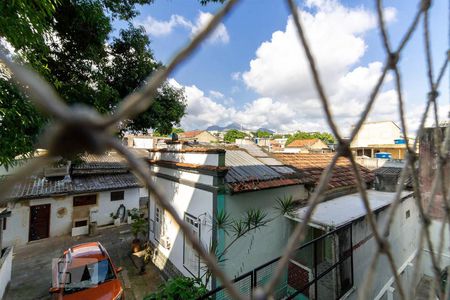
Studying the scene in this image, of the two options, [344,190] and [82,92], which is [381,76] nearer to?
[82,92]

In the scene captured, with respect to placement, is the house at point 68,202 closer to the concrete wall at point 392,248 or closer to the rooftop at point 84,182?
the rooftop at point 84,182

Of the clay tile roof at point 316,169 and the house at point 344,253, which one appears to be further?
the clay tile roof at point 316,169

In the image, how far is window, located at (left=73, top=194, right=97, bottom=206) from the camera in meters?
12.0

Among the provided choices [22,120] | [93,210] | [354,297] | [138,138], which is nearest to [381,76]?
[22,120]

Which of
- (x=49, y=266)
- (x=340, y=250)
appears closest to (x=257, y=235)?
(x=340, y=250)

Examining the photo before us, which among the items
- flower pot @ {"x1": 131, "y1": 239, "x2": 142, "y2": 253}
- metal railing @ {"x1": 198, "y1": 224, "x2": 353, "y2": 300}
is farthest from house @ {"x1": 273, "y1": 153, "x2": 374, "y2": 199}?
flower pot @ {"x1": 131, "y1": 239, "x2": 142, "y2": 253}

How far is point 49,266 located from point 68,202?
3895 mm

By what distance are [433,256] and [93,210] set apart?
14.1 metres

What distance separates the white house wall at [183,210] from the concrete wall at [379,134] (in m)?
26.6

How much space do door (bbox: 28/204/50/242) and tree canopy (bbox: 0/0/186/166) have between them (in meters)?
7.27

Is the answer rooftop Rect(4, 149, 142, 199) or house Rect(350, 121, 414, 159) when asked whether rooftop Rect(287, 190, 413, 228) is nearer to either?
rooftop Rect(4, 149, 142, 199)

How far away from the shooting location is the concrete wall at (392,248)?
5229 millimetres

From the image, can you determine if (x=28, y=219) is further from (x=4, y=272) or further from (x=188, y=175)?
(x=188, y=175)

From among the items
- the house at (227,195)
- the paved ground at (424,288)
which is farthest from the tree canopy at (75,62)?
the paved ground at (424,288)
